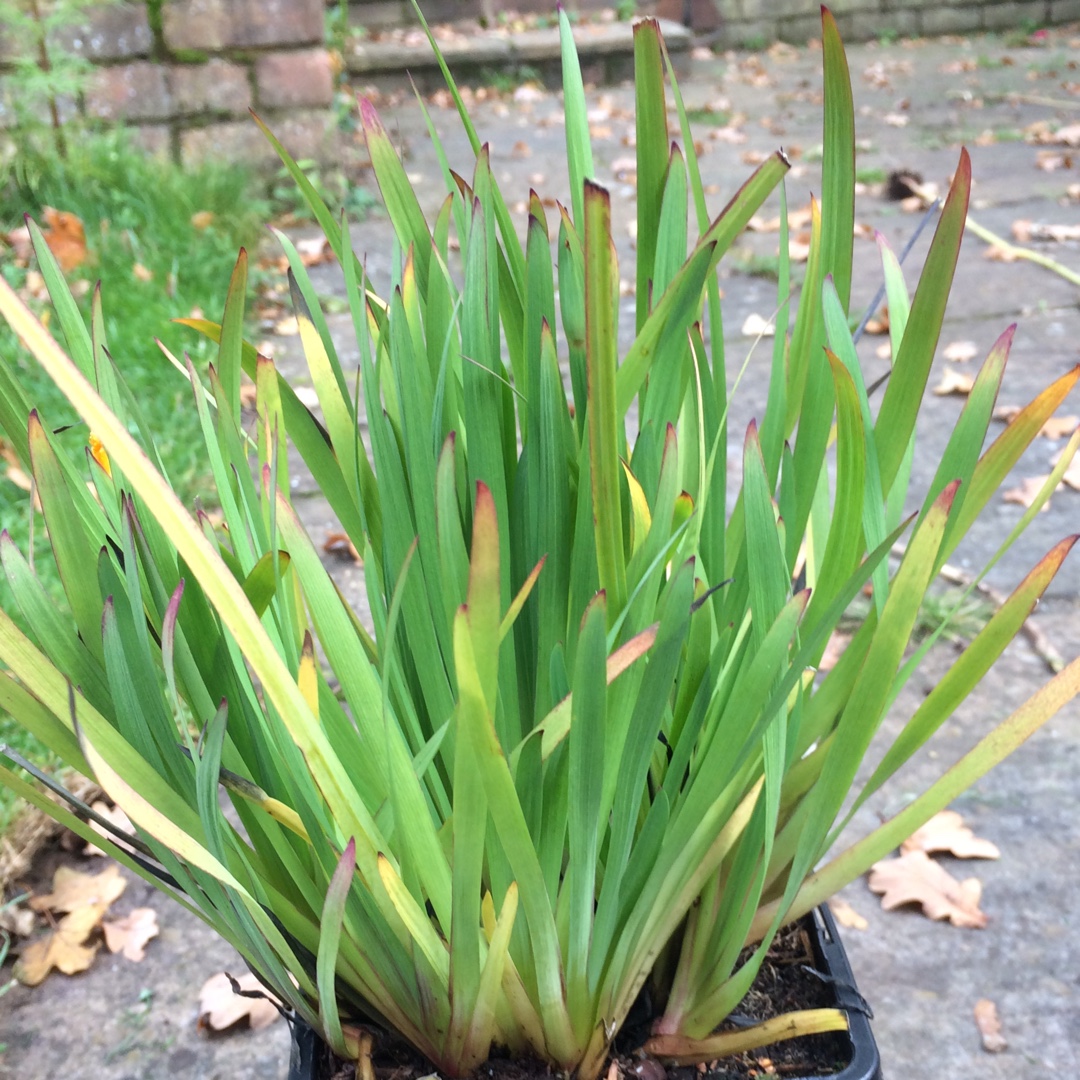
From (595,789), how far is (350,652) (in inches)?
6.2

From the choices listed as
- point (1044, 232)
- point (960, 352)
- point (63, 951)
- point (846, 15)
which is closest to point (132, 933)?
point (63, 951)

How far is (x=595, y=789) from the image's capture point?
528mm

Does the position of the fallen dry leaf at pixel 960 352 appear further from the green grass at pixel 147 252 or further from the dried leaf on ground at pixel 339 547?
the green grass at pixel 147 252

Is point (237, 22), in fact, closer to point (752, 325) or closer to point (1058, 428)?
point (752, 325)

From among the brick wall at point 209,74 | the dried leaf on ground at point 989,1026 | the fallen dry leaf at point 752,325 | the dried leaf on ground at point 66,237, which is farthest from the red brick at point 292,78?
the dried leaf on ground at point 989,1026

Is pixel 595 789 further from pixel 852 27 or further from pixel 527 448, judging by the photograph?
pixel 852 27

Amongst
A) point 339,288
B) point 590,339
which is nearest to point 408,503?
point 590,339

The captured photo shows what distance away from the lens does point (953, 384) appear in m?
2.33

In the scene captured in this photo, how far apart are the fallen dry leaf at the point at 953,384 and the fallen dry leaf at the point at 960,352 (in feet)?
0.44

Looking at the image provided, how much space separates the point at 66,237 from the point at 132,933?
2096 mm

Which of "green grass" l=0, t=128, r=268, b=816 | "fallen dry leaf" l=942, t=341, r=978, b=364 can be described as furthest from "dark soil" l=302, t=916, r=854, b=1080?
"fallen dry leaf" l=942, t=341, r=978, b=364

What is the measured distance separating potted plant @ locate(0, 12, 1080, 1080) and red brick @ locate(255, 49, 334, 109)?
3098 mm

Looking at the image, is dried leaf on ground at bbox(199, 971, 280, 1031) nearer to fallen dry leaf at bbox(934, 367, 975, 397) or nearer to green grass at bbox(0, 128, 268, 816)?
green grass at bbox(0, 128, 268, 816)

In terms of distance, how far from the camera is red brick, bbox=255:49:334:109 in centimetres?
339
